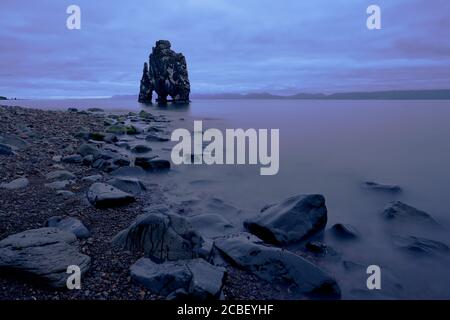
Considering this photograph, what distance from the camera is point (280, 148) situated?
64.7 ft

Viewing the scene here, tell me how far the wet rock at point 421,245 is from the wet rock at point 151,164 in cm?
805

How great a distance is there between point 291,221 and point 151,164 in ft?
22.3

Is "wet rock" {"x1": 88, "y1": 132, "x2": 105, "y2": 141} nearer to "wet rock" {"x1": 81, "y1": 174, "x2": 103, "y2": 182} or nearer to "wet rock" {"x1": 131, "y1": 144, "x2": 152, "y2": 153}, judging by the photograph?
"wet rock" {"x1": 131, "y1": 144, "x2": 152, "y2": 153}

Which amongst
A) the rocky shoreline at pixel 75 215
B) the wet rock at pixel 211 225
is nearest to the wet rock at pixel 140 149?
the rocky shoreline at pixel 75 215

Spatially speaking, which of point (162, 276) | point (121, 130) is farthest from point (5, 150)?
point (121, 130)

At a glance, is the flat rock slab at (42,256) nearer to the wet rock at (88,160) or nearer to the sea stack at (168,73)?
the wet rock at (88,160)

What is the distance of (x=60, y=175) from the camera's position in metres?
8.93

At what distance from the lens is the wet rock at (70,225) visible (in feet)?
17.7

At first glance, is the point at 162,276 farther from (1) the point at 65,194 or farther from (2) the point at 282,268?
(1) the point at 65,194

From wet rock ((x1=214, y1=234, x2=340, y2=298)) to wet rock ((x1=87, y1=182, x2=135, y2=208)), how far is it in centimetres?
277

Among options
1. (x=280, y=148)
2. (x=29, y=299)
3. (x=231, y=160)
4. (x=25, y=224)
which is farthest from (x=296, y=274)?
(x=280, y=148)

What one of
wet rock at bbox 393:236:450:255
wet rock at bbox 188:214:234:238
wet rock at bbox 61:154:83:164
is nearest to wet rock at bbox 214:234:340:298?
wet rock at bbox 188:214:234:238

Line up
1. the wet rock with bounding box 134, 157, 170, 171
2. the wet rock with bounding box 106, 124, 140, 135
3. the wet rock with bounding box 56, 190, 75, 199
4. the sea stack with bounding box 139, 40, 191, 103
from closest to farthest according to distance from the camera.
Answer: the wet rock with bounding box 56, 190, 75, 199, the wet rock with bounding box 134, 157, 170, 171, the wet rock with bounding box 106, 124, 140, 135, the sea stack with bounding box 139, 40, 191, 103

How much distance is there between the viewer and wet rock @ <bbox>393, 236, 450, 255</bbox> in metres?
6.52
